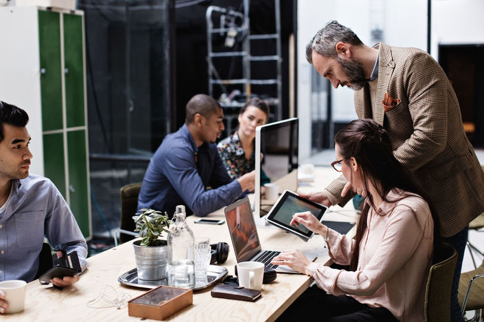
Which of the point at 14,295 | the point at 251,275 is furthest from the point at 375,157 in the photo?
the point at 14,295

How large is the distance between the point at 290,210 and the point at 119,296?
1.02 m

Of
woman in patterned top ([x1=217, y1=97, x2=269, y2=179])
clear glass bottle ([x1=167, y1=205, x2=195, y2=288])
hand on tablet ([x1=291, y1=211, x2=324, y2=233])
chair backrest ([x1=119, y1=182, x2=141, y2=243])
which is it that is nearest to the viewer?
clear glass bottle ([x1=167, y1=205, x2=195, y2=288])

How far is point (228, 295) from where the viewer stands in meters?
1.91

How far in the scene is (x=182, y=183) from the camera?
320cm

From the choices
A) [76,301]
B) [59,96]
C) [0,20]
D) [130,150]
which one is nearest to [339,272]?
[76,301]

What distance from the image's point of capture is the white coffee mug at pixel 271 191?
3.23 m

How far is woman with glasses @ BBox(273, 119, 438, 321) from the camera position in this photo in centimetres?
200

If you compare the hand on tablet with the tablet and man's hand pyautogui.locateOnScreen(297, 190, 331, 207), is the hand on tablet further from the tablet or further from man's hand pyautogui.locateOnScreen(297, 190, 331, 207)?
man's hand pyautogui.locateOnScreen(297, 190, 331, 207)

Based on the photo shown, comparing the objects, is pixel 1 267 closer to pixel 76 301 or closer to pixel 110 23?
pixel 76 301

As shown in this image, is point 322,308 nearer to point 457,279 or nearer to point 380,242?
point 380,242

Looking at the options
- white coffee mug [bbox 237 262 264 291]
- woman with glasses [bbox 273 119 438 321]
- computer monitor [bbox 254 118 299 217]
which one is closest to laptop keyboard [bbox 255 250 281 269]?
woman with glasses [bbox 273 119 438 321]

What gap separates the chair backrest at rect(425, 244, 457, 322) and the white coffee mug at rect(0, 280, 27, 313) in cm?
123

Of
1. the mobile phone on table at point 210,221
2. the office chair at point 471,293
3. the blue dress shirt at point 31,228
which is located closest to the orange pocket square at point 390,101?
the office chair at point 471,293

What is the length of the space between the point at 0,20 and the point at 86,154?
1098mm
